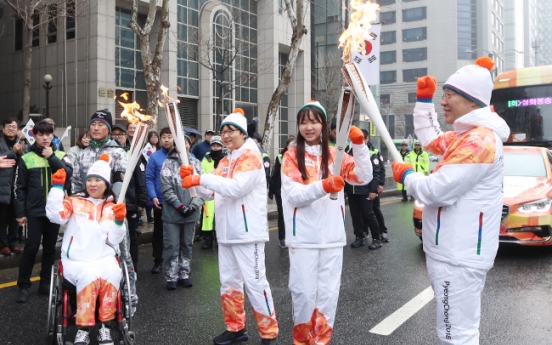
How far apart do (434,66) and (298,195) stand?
6918 cm

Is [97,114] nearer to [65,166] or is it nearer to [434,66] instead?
[65,166]

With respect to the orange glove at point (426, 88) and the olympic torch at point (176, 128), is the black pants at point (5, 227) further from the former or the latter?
the orange glove at point (426, 88)

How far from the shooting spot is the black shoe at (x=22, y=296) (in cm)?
533

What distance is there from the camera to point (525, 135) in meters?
13.2

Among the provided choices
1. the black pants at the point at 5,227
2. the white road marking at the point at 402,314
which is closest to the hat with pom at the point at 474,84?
the white road marking at the point at 402,314

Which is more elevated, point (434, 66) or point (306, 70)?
point (434, 66)

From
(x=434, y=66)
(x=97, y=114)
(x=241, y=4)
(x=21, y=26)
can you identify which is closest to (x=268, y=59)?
(x=241, y=4)

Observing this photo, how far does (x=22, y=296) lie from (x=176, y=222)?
1745 mm

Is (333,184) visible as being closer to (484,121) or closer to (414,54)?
(484,121)

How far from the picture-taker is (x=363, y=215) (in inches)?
332

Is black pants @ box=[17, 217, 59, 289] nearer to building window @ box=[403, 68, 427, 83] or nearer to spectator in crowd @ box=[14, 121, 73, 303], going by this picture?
spectator in crowd @ box=[14, 121, 73, 303]

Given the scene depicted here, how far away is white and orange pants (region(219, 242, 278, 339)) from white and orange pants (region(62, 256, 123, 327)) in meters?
0.85

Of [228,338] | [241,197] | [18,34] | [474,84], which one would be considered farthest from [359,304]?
[18,34]

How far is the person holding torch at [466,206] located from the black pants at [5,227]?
6191 millimetres
